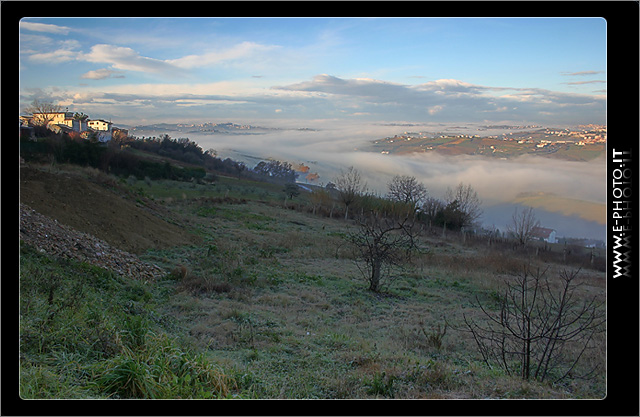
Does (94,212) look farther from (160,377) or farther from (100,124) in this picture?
(160,377)

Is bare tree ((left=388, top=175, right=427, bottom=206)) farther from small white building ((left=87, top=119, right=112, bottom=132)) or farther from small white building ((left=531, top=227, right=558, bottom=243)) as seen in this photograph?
small white building ((left=87, top=119, right=112, bottom=132))

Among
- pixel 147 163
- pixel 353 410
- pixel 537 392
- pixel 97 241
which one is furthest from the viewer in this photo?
pixel 147 163

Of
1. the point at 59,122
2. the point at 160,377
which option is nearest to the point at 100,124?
the point at 59,122

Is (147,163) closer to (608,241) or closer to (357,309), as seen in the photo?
(357,309)

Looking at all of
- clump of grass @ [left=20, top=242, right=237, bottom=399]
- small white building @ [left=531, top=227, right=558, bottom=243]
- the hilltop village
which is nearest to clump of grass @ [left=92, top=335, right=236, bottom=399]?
clump of grass @ [left=20, top=242, right=237, bottom=399]

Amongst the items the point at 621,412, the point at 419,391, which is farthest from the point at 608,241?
the point at 419,391

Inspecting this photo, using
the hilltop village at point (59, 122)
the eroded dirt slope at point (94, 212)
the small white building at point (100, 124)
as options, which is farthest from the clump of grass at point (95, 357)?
the eroded dirt slope at point (94, 212)

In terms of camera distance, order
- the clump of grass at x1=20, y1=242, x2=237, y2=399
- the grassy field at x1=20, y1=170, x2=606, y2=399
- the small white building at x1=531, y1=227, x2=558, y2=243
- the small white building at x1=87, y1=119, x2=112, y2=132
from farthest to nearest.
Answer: the small white building at x1=531, y1=227, x2=558, y2=243 → the small white building at x1=87, y1=119, x2=112, y2=132 → the grassy field at x1=20, y1=170, x2=606, y2=399 → the clump of grass at x1=20, y1=242, x2=237, y2=399

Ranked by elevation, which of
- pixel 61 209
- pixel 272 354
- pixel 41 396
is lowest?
pixel 272 354

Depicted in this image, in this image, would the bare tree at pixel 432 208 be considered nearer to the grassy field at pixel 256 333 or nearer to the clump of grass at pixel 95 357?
the grassy field at pixel 256 333
